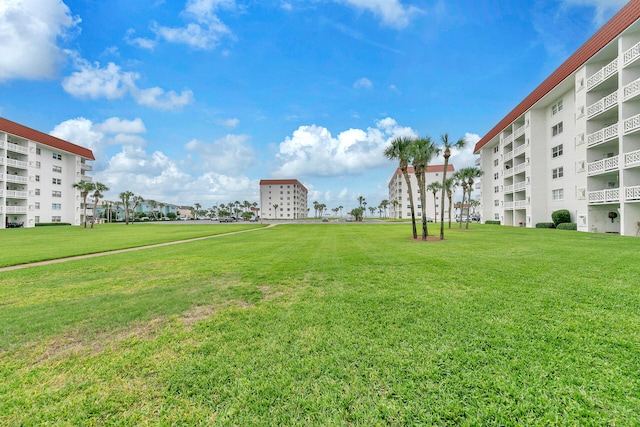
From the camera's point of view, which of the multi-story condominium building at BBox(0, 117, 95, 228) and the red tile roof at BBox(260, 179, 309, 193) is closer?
the multi-story condominium building at BBox(0, 117, 95, 228)

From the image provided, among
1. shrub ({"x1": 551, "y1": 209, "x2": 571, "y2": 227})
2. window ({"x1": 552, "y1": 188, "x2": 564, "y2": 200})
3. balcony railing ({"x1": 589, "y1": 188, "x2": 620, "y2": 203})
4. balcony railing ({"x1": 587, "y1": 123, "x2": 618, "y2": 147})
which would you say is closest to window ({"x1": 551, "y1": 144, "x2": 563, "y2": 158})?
window ({"x1": 552, "y1": 188, "x2": 564, "y2": 200})

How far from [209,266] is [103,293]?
395 cm

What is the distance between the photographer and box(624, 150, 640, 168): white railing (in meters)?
20.2

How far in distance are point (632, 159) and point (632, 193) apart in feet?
8.73

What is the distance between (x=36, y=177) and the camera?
172 ft

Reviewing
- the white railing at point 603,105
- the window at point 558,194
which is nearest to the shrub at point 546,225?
the window at point 558,194

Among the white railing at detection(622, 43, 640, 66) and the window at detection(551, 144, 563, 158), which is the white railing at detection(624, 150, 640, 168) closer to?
the white railing at detection(622, 43, 640, 66)

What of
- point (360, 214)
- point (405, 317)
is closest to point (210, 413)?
point (405, 317)

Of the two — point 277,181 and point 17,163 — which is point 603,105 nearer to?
point 17,163

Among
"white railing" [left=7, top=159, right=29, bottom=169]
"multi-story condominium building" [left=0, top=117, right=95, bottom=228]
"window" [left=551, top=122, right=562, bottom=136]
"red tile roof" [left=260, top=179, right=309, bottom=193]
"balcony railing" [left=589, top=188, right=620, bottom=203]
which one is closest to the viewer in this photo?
"balcony railing" [left=589, top=188, right=620, bottom=203]

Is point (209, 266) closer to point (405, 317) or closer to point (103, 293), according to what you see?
point (103, 293)

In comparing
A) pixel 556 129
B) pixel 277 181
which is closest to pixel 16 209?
pixel 556 129

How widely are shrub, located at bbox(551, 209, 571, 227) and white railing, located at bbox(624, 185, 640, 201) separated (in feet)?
32.9

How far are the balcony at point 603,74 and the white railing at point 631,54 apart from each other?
1.10 m
